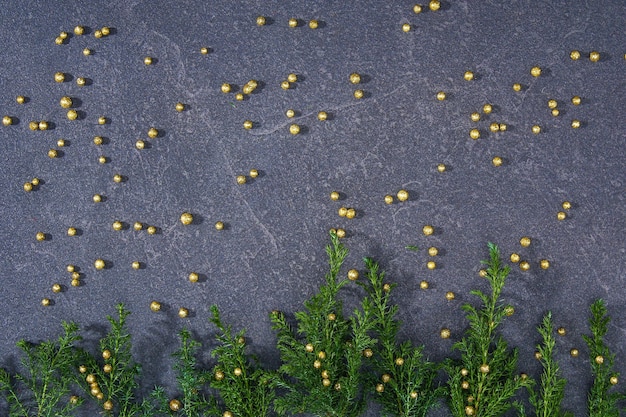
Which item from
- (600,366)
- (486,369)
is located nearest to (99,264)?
(486,369)

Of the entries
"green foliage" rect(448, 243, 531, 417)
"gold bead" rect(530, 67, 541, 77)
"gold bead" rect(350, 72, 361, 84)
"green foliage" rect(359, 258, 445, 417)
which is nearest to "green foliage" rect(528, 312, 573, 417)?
"green foliage" rect(448, 243, 531, 417)

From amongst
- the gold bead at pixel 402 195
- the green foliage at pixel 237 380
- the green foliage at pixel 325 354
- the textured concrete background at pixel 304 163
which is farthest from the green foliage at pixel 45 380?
the gold bead at pixel 402 195

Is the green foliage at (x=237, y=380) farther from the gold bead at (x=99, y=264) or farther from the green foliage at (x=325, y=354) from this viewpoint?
the gold bead at (x=99, y=264)

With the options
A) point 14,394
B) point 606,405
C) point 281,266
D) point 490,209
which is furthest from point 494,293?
point 14,394

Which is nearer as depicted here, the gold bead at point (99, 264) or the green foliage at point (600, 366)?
the green foliage at point (600, 366)

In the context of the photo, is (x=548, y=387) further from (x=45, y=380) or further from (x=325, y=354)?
(x=45, y=380)

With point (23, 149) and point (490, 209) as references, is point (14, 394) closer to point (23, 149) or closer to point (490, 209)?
point (23, 149)
